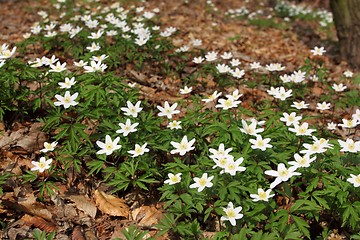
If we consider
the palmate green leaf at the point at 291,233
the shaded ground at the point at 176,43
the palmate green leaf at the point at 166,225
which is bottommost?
the shaded ground at the point at 176,43

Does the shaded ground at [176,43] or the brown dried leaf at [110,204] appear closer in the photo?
the shaded ground at [176,43]

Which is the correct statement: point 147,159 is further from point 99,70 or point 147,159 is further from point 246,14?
point 246,14

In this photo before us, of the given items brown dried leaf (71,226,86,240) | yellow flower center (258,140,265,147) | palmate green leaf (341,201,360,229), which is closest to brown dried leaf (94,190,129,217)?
brown dried leaf (71,226,86,240)

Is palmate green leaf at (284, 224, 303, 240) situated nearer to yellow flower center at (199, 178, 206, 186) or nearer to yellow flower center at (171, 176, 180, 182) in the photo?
yellow flower center at (199, 178, 206, 186)

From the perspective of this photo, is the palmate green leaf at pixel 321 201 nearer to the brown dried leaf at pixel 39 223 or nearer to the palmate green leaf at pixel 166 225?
the palmate green leaf at pixel 166 225

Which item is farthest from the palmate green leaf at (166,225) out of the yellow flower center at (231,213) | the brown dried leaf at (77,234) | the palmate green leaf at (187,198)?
the brown dried leaf at (77,234)

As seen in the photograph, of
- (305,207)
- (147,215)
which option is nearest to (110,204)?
(147,215)
